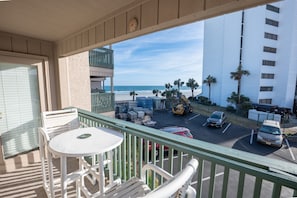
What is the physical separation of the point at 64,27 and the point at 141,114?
12.9m

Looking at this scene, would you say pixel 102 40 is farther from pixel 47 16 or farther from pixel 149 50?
pixel 149 50

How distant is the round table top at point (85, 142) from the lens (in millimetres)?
1275

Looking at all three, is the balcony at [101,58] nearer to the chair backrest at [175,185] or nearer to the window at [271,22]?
the chair backrest at [175,185]

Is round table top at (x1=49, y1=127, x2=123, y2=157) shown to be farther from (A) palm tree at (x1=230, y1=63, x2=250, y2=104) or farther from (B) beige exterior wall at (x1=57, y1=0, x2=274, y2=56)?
(A) palm tree at (x1=230, y1=63, x2=250, y2=104)

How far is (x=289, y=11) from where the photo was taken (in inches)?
719

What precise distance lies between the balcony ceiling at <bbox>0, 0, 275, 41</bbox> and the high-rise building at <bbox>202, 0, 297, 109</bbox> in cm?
2107

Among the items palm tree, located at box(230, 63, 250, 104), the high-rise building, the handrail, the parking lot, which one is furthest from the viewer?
palm tree, located at box(230, 63, 250, 104)

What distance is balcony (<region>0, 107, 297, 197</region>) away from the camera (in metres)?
0.83

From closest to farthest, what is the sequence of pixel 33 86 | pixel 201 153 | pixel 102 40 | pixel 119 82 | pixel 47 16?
pixel 201 153 → pixel 47 16 → pixel 102 40 → pixel 33 86 → pixel 119 82

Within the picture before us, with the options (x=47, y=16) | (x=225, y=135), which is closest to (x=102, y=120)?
(x=47, y=16)

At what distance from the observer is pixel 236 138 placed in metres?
10.7

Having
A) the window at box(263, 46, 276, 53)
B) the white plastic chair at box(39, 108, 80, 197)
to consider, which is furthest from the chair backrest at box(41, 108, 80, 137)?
the window at box(263, 46, 276, 53)

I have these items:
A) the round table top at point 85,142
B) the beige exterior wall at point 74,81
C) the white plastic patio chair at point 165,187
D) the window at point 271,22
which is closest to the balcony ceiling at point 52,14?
the beige exterior wall at point 74,81

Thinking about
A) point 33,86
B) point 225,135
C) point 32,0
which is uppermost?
point 32,0
